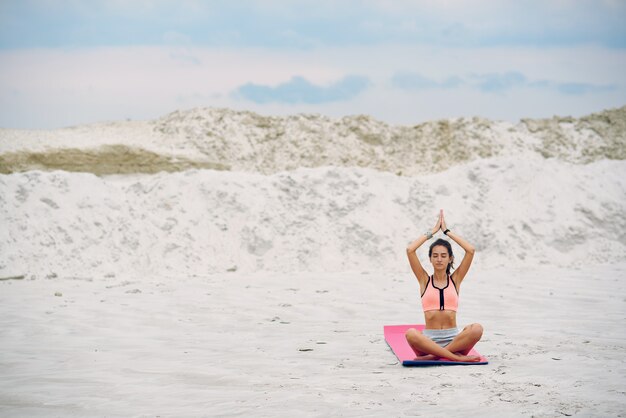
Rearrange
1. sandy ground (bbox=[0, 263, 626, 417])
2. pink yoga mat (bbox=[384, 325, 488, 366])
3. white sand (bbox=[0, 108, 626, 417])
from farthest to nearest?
pink yoga mat (bbox=[384, 325, 488, 366])
white sand (bbox=[0, 108, 626, 417])
sandy ground (bbox=[0, 263, 626, 417])

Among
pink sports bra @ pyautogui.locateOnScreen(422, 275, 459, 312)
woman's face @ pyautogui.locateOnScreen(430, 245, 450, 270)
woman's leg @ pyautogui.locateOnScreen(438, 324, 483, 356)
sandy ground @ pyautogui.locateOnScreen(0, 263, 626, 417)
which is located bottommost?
sandy ground @ pyautogui.locateOnScreen(0, 263, 626, 417)

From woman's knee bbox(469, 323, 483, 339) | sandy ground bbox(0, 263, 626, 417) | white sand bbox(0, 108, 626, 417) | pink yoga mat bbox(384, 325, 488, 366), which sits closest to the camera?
sandy ground bbox(0, 263, 626, 417)

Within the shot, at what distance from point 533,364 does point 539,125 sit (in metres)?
24.6

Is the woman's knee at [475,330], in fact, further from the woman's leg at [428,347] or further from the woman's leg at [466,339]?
the woman's leg at [428,347]

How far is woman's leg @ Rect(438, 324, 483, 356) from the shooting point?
5.16 meters

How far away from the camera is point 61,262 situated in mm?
11234

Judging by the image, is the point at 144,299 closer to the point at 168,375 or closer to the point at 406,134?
the point at 168,375

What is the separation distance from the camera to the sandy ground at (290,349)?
4.34 m

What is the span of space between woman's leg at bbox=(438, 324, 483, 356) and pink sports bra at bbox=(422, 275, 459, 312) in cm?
21

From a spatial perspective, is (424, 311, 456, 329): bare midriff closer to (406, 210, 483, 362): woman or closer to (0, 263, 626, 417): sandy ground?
(406, 210, 483, 362): woman

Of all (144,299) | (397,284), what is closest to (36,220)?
(144,299)

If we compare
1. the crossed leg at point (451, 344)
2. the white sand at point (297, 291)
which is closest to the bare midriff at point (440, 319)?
the crossed leg at point (451, 344)

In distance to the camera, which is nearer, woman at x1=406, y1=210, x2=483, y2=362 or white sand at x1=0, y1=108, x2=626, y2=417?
white sand at x1=0, y1=108, x2=626, y2=417

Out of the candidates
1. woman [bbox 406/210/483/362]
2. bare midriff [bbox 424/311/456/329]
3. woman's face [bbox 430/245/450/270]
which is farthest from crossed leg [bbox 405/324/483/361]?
woman's face [bbox 430/245/450/270]
